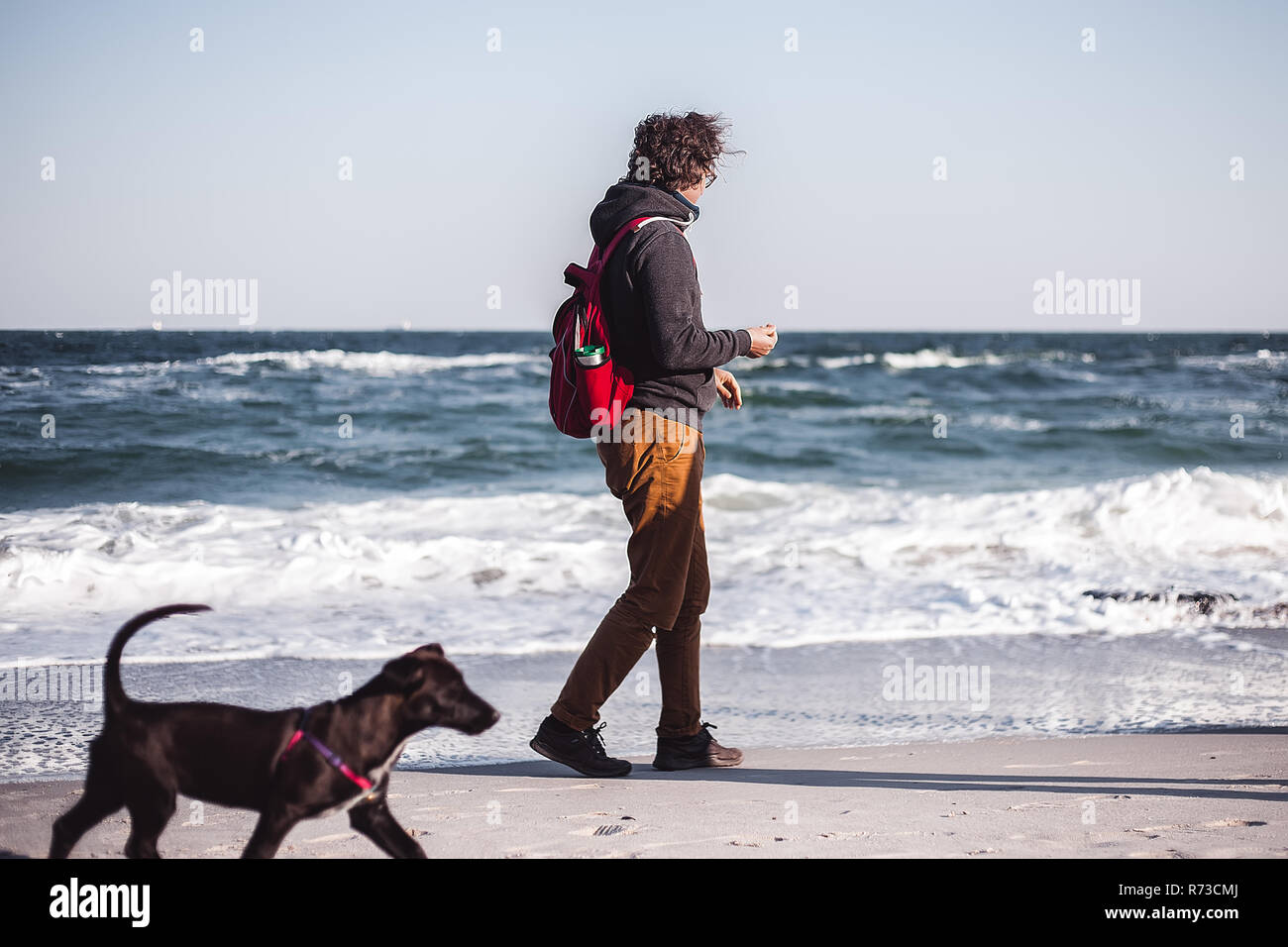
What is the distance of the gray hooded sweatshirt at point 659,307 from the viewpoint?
3.11 metres

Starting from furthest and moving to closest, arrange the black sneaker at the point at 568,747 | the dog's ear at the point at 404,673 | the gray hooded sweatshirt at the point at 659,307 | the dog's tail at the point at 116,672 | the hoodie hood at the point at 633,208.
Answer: the black sneaker at the point at 568,747 → the hoodie hood at the point at 633,208 → the gray hooded sweatshirt at the point at 659,307 → the dog's ear at the point at 404,673 → the dog's tail at the point at 116,672

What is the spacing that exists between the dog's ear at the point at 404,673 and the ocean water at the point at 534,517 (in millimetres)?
3776

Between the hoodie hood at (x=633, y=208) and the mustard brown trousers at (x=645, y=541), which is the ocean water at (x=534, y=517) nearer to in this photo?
the mustard brown trousers at (x=645, y=541)

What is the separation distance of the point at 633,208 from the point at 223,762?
202cm

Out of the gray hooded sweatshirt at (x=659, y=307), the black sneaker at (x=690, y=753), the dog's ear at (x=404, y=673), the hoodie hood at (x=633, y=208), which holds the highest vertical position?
the hoodie hood at (x=633, y=208)

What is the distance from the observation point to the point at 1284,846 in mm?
2719

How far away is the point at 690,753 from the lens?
361cm

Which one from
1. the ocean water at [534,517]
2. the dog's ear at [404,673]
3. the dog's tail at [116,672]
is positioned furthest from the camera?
the ocean water at [534,517]

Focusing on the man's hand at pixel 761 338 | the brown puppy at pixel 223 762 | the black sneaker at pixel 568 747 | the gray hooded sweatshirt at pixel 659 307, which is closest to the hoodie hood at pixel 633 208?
the gray hooded sweatshirt at pixel 659 307

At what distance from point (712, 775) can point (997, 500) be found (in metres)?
8.12

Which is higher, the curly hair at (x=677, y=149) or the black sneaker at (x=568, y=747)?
the curly hair at (x=677, y=149)

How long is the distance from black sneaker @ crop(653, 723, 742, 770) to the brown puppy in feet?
5.96

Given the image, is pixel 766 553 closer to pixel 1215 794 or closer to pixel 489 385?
pixel 1215 794

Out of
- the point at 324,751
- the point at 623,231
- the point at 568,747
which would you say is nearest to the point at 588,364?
the point at 623,231
